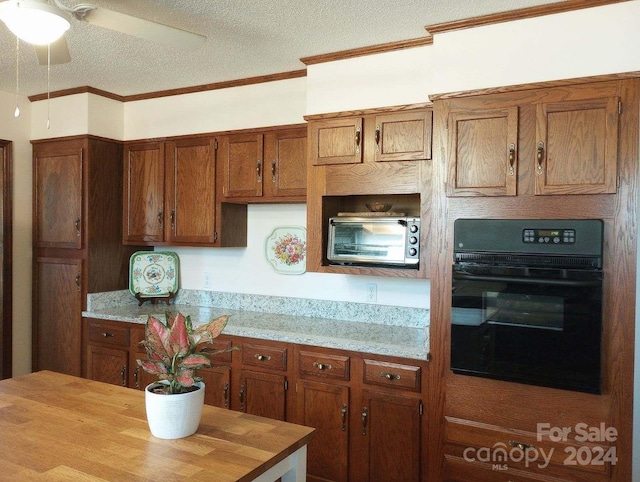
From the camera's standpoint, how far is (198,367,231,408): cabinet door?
3098 millimetres

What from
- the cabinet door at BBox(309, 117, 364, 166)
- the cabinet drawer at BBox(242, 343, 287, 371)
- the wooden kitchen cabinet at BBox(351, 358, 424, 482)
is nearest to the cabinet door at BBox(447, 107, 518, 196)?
the cabinet door at BBox(309, 117, 364, 166)

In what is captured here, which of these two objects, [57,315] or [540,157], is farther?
[57,315]

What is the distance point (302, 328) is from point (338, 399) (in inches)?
19.5

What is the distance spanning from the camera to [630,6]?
2.12 metres

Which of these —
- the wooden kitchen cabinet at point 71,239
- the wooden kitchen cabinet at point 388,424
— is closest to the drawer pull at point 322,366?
the wooden kitchen cabinet at point 388,424

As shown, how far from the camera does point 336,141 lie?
9.50ft

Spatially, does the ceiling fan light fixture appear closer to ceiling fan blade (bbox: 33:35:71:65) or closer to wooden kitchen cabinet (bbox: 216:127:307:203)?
ceiling fan blade (bbox: 33:35:71:65)

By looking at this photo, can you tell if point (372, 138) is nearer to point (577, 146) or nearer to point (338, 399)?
point (577, 146)

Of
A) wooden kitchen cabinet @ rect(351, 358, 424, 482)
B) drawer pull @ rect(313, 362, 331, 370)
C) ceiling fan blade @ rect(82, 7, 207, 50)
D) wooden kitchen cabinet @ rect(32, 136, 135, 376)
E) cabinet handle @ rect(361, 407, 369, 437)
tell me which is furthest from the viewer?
wooden kitchen cabinet @ rect(32, 136, 135, 376)

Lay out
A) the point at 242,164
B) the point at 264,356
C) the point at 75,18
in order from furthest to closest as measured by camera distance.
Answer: the point at 242,164 < the point at 264,356 < the point at 75,18

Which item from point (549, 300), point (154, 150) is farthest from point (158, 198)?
point (549, 300)

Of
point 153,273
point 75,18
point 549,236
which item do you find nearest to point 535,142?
point 549,236

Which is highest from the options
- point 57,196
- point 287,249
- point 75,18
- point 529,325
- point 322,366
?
point 75,18

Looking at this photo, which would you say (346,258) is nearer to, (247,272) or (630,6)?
(247,272)
